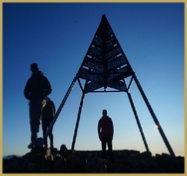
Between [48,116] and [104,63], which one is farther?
[104,63]

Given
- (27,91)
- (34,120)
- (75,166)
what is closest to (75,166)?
(75,166)

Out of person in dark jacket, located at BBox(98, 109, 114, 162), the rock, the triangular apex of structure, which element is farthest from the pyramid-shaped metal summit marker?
the rock

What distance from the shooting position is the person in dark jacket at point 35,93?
257 inches

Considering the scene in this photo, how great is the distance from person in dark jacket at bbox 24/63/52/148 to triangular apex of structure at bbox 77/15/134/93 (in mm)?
2936

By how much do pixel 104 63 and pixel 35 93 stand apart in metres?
5.07

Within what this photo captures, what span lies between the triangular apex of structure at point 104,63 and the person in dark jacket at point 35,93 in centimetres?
294

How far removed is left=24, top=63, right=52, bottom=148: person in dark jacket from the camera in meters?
6.53

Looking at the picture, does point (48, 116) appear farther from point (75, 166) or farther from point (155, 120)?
point (155, 120)

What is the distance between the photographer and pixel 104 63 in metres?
11.0

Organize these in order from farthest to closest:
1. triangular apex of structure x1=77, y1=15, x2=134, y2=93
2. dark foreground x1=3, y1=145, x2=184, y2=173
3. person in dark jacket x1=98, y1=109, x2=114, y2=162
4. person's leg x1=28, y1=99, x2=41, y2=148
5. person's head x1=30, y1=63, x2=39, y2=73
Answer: triangular apex of structure x1=77, y1=15, x2=134, y2=93 → person in dark jacket x1=98, y1=109, x2=114, y2=162 → person's head x1=30, y1=63, x2=39, y2=73 → person's leg x1=28, y1=99, x2=41, y2=148 → dark foreground x1=3, y1=145, x2=184, y2=173

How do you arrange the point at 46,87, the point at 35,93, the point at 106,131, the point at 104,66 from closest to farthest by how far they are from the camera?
the point at 35,93
the point at 46,87
the point at 106,131
the point at 104,66

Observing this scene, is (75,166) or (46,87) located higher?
(46,87)

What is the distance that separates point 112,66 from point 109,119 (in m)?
2.74

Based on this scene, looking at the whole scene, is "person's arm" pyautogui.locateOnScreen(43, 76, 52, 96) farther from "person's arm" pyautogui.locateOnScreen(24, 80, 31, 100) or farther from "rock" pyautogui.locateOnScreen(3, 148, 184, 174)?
"rock" pyautogui.locateOnScreen(3, 148, 184, 174)
